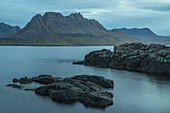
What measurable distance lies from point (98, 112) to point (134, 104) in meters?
8.62

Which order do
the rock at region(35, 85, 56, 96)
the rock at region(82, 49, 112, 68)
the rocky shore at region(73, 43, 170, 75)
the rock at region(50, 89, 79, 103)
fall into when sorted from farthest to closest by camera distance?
the rock at region(82, 49, 112, 68)
the rocky shore at region(73, 43, 170, 75)
the rock at region(35, 85, 56, 96)
the rock at region(50, 89, 79, 103)

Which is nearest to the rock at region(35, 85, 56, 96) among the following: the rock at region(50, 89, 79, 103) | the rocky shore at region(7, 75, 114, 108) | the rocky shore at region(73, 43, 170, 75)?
the rocky shore at region(7, 75, 114, 108)

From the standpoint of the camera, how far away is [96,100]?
144 feet

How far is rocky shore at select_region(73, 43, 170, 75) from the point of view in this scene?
83812mm

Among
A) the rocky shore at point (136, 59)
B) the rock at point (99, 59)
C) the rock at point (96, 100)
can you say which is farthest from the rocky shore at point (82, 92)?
the rock at point (99, 59)

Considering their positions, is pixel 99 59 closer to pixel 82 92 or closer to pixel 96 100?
pixel 82 92

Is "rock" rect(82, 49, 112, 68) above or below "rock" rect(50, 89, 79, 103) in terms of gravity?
above

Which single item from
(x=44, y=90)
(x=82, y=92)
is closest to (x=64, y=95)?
(x=82, y=92)

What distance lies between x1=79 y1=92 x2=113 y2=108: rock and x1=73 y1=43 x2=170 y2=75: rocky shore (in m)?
45.4

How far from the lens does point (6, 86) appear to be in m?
57.8

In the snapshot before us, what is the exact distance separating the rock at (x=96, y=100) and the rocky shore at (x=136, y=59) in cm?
4542

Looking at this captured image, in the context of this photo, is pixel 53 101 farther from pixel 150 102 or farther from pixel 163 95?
pixel 163 95

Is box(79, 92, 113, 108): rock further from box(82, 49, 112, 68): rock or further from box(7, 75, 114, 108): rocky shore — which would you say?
box(82, 49, 112, 68): rock

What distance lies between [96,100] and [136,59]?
169ft
